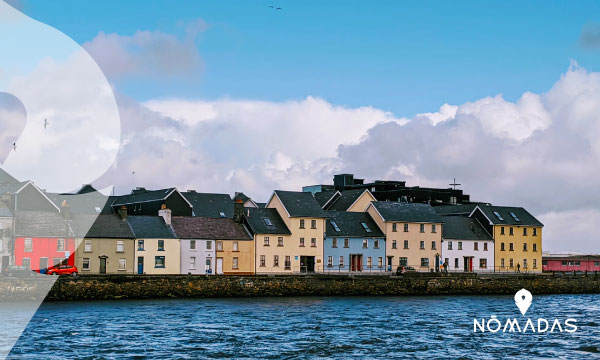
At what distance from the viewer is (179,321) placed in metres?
51.4

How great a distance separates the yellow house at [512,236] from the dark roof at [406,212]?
912 cm

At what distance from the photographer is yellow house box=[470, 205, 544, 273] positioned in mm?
110750

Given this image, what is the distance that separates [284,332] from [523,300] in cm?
3910

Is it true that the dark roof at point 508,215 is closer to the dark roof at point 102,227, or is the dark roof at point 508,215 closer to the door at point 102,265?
the dark roof at point 102,227

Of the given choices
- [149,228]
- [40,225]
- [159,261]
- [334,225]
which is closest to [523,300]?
[334,225]

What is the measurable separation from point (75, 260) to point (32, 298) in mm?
15019

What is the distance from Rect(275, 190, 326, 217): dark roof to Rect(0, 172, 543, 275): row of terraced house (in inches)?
6.1

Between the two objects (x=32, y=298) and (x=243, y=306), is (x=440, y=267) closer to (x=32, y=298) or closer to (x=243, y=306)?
(x=243, y=306)

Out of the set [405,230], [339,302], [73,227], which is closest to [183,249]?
[73,227]

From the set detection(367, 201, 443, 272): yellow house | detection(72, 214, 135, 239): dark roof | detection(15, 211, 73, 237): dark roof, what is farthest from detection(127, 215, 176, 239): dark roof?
detection(367, 201, 443, 272): yellow house

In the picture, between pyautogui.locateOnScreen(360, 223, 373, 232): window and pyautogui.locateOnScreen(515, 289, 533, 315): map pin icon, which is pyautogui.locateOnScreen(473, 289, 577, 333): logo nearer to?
pyautogui.locateOnScreen(515, 289, 533, 315): map pin icon

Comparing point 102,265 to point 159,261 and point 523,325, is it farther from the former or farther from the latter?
point 523,325

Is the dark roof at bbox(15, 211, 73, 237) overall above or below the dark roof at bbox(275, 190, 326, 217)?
below

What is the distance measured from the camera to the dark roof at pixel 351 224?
96.9 meters
